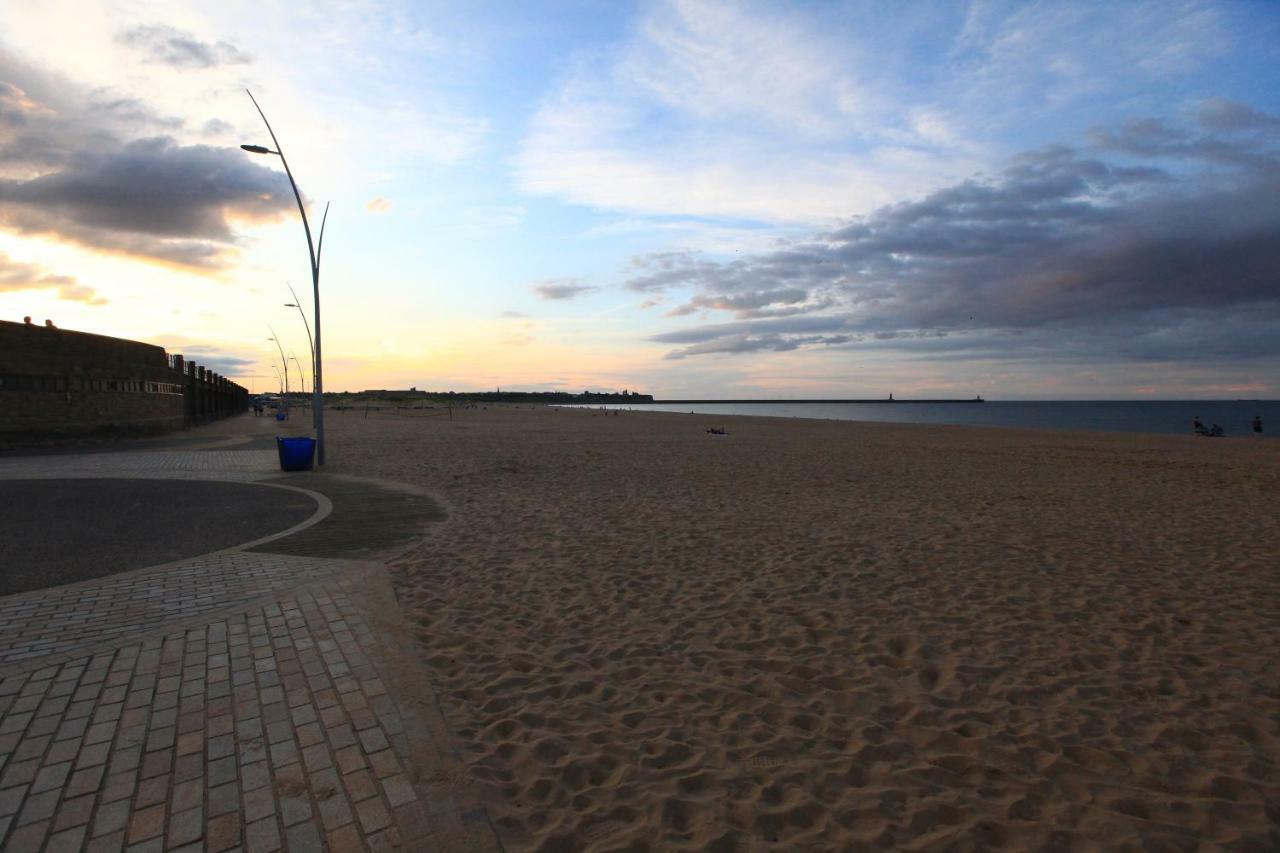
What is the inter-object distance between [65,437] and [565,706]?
2824 centimetres

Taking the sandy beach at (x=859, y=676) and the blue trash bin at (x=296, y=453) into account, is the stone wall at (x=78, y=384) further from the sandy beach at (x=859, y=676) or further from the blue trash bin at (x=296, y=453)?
the sandy beach at (x=859, y=676)

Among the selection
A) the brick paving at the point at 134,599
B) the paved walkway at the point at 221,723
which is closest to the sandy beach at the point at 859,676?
the paved walkway at the point at 221,723

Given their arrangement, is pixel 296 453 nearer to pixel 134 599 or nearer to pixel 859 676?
pixel 134 599

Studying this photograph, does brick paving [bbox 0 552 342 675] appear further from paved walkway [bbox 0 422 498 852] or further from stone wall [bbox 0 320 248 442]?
stone wall [bbox 0 320 248 442]

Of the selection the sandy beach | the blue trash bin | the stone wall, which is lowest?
the sandy beach

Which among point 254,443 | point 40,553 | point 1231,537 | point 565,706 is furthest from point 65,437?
point 1231,537

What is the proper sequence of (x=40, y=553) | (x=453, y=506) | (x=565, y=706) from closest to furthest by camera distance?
1. (x=565, y=706)
2. (x=40, y=553)
3. (x=453, y=506)

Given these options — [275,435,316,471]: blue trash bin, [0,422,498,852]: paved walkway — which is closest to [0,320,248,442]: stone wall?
[275,435,316,471]: blue trash bin

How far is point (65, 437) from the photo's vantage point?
76.2ft

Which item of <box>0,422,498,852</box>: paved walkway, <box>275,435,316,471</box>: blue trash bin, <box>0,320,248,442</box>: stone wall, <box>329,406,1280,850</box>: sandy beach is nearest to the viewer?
<box>0,422,498,852</box>: paved walkway

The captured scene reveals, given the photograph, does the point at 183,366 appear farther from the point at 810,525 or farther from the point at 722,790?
the point at 722,790

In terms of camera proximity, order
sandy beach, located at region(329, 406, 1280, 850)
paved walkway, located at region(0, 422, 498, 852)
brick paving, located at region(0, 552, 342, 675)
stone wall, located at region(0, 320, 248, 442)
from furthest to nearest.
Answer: stone wall, located at region(0, 320, 248, 442) < brick paving, located at region(0, 552, 342, 675) < sandy beach, located at region(329, 406, 1280, 850) < paved walkway, located at region(0, 422, 498, 852)

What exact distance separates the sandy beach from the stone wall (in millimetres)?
21876

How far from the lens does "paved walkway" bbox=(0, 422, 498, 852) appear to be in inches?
117
